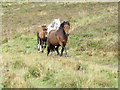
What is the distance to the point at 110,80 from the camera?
718 centimetres

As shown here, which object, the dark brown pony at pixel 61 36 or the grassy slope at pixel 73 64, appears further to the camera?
the dark brown pony at pixel 61 36

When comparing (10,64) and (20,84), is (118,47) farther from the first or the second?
(20,84)

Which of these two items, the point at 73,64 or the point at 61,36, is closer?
the point at 73,64

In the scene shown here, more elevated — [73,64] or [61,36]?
[61,36]

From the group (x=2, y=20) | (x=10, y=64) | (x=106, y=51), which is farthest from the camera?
(x=2, y=20)

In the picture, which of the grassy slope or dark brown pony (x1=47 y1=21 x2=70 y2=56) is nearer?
the grassy slope

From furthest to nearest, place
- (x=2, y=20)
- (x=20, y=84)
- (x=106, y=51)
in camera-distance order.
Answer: (x=2, y=20), (x=106, y=51), (x=20, y=84)

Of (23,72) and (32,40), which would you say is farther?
(32,40)

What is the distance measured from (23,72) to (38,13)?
37534 millimetres

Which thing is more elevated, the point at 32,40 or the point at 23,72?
the point at 23,72

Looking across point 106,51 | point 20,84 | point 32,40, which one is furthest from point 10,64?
point 32,40

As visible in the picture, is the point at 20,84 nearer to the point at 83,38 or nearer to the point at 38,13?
the point at 83,38

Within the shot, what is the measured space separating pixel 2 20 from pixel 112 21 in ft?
89.7

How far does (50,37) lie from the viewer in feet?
44.6
